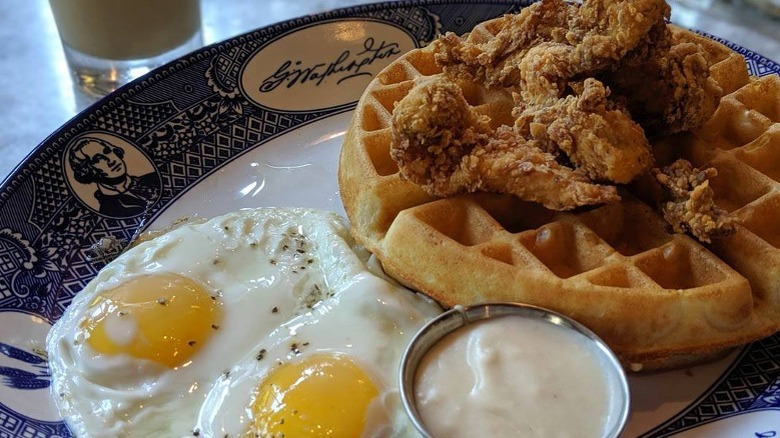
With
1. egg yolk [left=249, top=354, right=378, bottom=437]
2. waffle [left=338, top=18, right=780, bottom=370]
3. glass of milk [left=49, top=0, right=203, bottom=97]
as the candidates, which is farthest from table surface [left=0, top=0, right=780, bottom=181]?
egg yolk [left=249, top=354, right=378, bottom=437]

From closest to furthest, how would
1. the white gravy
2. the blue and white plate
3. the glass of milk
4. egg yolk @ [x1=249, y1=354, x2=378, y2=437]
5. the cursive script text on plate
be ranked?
1. the white gravy
2. egg yolk @ [x1=249, y1=354, x2=378, y2=437]
3. the blue and white plate
4. the cursive script text on plate
5. the glass of milk

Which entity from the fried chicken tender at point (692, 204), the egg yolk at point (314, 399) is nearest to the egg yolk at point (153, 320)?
the egg yolk at point (314, 399)

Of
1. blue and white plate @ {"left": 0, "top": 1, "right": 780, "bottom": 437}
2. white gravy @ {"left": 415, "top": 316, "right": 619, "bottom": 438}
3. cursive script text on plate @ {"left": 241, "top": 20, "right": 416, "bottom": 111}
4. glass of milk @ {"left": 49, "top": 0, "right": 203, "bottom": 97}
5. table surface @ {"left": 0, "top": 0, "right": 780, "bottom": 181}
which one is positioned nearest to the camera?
white gravy @ {"left": 415, "top": 316, "right": 619, "bottom": 438}

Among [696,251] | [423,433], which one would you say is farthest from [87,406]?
[696,251]

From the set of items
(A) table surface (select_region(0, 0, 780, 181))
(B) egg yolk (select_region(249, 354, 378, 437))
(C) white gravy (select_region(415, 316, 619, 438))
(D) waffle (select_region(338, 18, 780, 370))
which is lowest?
(A) table surface (select_region(0, 0, 780, 181))

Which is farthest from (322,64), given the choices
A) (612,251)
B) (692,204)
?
(692,204)

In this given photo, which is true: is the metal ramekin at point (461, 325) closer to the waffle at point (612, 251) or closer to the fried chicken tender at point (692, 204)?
the waffle at point (612, 251)

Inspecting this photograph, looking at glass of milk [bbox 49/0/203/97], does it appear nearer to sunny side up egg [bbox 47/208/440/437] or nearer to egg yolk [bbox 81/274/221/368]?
sunny side up egg [bbox 47/208/440/437]

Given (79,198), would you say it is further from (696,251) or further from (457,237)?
(696,251)
